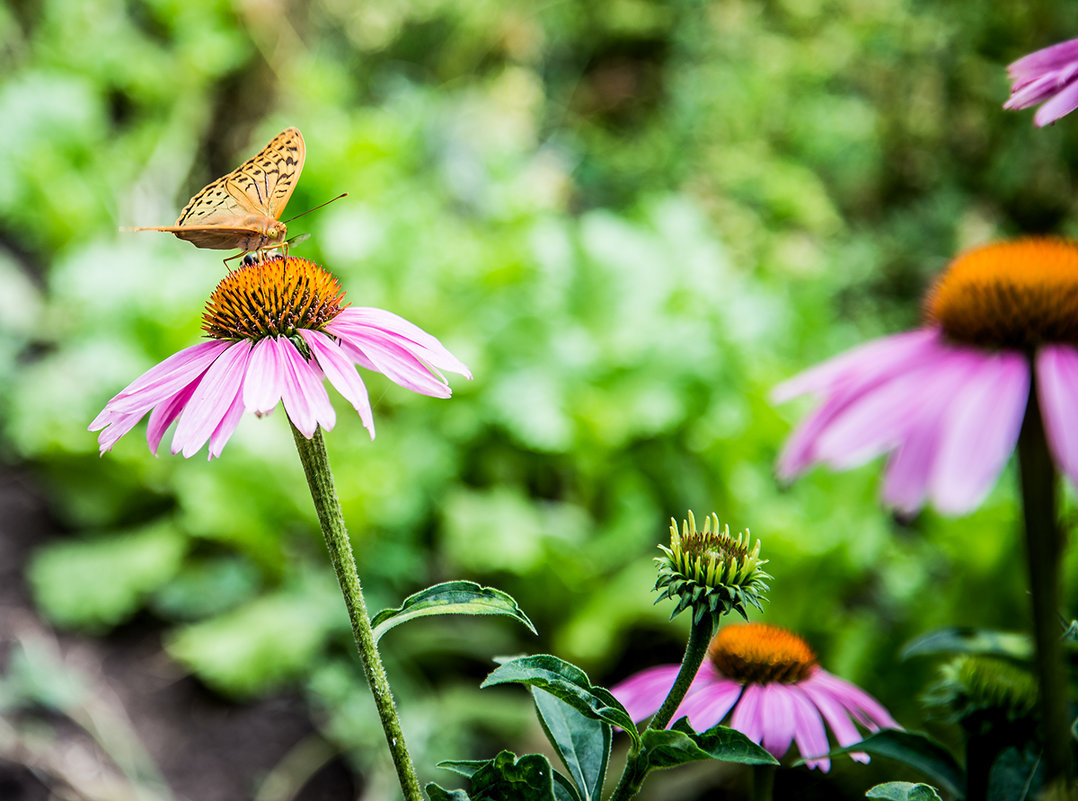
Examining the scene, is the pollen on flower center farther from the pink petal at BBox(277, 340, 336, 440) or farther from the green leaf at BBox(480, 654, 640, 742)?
the green leaf at BBox(480, 654, 640, 742)

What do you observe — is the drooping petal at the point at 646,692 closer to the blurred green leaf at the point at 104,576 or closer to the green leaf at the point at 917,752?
the green leaf at the point at 917,752

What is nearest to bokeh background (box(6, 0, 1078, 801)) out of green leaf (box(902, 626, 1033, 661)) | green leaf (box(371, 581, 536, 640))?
green leaf (box(902, 626, 1033, 661))

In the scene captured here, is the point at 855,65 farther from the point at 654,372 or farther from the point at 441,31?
the point at 441,31

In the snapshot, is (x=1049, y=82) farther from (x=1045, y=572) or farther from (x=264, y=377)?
(x=264, y=377)

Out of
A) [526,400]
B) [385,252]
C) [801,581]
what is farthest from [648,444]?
[385,252]

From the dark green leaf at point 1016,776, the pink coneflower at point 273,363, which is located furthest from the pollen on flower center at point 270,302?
the dark green leaf at point 1016,776

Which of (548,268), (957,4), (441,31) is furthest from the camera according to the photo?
(441,31)

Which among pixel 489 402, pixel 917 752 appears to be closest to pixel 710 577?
pixel 917 752

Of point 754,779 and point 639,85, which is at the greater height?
point 639,85

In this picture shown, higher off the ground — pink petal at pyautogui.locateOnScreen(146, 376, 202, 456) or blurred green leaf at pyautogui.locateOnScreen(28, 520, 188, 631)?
pink petal at pyautogui.locateOnScreen(146, 376, 202, 456)
